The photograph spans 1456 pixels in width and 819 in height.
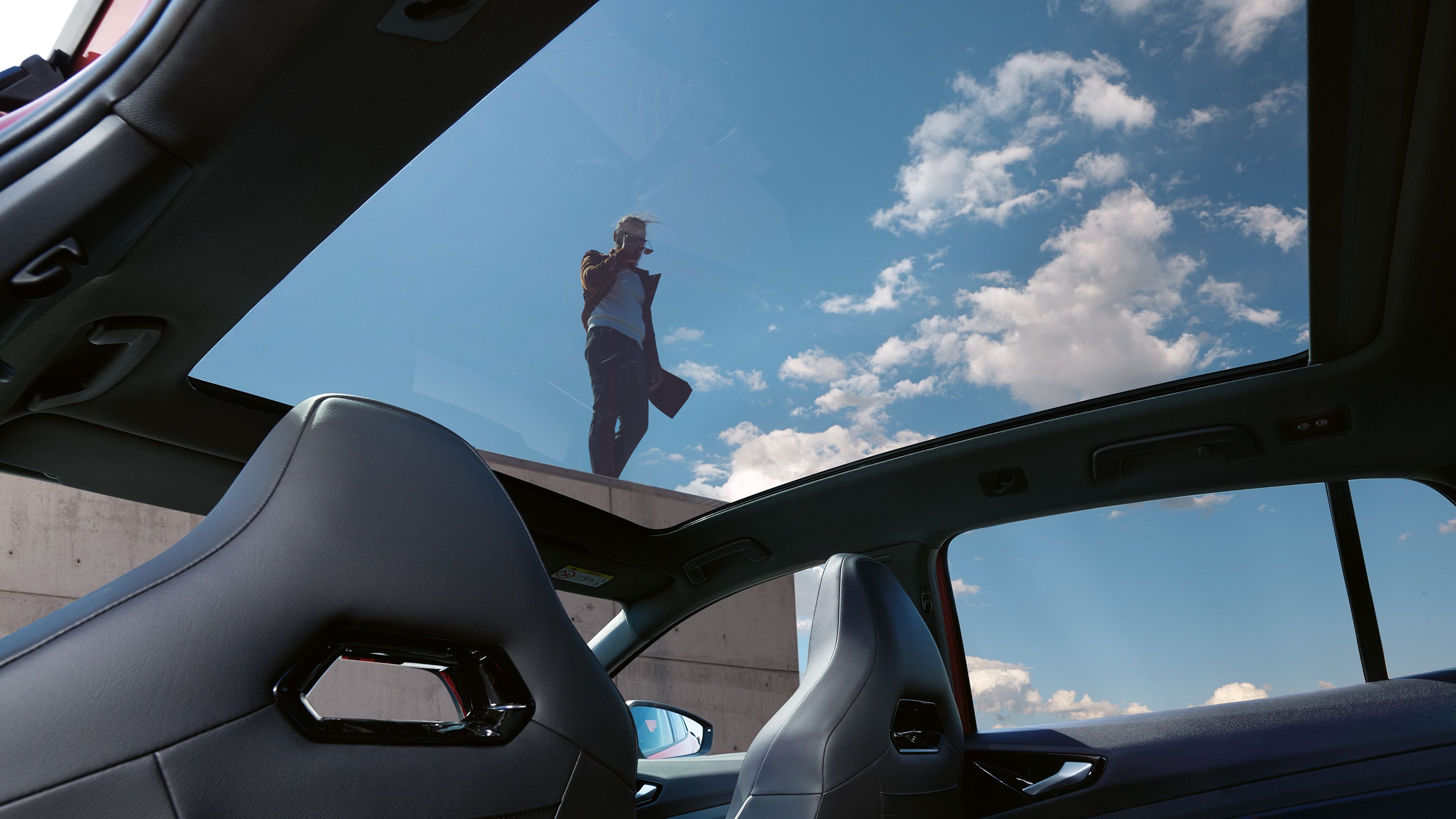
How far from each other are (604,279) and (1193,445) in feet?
8.43

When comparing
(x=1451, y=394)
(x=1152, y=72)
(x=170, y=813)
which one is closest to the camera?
(x=170, y=813)

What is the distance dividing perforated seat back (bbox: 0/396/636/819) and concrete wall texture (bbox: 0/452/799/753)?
84 cm

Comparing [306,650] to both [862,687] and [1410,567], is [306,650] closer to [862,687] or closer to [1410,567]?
[862,687]

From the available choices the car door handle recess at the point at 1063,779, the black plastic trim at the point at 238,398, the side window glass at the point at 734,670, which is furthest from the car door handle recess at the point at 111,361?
the side window glass at the point at 734,670

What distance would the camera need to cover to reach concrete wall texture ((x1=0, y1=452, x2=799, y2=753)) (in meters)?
3.90

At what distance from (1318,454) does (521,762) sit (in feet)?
9.52

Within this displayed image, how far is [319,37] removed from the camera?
1.69 metres

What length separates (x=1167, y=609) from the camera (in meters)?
2.93

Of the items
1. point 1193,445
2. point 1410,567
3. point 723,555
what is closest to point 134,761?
point 1193,445

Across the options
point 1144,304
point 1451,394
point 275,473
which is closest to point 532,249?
point 1144,304

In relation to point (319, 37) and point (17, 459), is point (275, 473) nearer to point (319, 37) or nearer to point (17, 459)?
point (319, 37)

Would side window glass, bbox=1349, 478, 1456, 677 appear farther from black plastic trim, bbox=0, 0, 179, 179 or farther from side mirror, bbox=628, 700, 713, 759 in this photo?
black plastic trim, bbox=0, 0, 179, 179

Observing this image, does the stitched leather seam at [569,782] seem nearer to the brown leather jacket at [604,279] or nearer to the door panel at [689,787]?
the door panel at [689,787]

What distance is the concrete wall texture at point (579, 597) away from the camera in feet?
12.8
